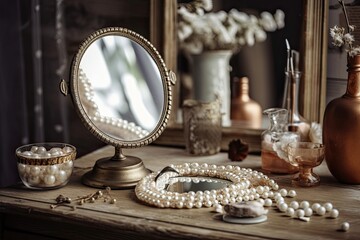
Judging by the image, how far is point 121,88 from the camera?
1.33m

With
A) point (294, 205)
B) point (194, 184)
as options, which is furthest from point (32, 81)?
point (294, 205)

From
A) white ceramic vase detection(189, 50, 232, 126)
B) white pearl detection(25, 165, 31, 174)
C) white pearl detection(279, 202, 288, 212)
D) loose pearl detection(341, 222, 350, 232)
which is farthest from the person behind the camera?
white ceramic vase detection(189, 50, 232, 126)

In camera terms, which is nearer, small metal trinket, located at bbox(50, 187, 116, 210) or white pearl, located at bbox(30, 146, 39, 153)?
small metal trinket, located at bbox(50, 187, 116, 210)

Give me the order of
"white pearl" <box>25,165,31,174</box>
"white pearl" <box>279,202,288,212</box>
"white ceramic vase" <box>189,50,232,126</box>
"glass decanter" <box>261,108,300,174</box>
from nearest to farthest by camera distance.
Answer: "white pearl" <box>279,202,288,212</box> → "white pearl" <box>25,165,31,174</box> → "glass decanter" <box>261,108,300,174</box> → "white ceramic vase" <box>189,50,232,126</box>

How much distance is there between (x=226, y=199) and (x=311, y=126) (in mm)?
400

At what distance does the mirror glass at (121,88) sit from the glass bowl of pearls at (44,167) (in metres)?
0.11

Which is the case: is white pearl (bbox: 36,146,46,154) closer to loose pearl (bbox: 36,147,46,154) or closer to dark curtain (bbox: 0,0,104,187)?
loose pearl (bbox: 36,147,46,154)

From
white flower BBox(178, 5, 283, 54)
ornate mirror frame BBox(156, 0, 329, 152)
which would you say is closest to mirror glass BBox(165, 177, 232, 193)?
ornate mirror frame BBox(156, 0, 329, 152)

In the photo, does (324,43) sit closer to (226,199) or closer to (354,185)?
(354,185)

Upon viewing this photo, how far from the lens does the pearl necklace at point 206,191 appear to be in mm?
1135

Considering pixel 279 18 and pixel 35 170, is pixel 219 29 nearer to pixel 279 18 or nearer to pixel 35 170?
pixel 279 18

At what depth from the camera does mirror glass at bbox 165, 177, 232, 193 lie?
1.21 metres

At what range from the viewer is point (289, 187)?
1.27m

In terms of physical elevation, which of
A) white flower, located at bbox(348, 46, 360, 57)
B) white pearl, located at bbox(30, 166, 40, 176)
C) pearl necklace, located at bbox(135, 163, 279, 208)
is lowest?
pearl necklace, located at bbox(135, 163, 279, 208)
